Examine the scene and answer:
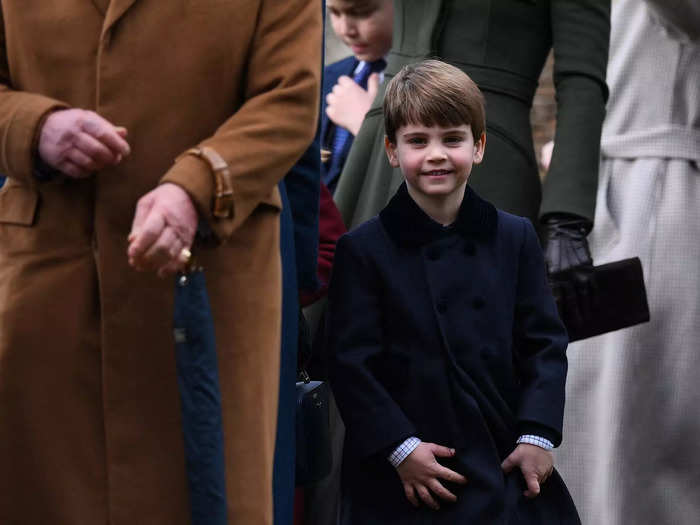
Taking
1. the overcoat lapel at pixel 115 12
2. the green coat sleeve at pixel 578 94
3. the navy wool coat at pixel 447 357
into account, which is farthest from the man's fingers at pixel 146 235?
the green coat sleeve at pixel 578 94

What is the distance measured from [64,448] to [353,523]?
701mm

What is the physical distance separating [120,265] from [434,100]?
79 centimetres

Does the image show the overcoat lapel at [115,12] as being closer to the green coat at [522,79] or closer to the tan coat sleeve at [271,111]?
the tan coat sleeve at [271,111]

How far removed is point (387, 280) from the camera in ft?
9.55

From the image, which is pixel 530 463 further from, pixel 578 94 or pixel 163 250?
pixel 578 94

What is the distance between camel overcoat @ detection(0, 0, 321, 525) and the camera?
8.03 feet

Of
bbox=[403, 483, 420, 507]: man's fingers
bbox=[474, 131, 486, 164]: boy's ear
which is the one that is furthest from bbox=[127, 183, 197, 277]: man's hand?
bbox=[474, 131, 486, 164]: boy's ear

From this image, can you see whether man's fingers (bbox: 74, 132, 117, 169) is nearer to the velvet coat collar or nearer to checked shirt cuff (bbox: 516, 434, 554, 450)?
the velvet coat collar

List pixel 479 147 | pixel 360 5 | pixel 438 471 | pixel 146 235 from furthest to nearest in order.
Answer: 1. pixel 360 5
2. pixel 479 147
3. pixel 438 471
4. pixel 146 235

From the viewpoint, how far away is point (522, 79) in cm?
353

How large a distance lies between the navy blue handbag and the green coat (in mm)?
1252

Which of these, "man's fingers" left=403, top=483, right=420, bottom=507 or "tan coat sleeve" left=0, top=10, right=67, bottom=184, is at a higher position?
"tan coat sleeve" left=0, top=10, right=67, bottom=184

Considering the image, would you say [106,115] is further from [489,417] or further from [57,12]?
[489,417]

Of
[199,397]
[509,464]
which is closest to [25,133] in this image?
[199,397]
